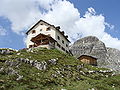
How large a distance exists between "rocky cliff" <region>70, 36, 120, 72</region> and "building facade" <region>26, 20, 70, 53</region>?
23.9 m

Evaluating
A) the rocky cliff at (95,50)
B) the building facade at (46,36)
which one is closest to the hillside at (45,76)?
the building facade at (46,36)

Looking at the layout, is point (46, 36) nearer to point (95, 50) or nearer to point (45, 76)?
point (45, 76)

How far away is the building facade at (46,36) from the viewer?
68.6 meters

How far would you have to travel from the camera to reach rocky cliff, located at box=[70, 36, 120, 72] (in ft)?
312

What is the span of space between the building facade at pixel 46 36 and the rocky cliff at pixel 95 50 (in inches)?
939

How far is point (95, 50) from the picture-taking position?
338 ft

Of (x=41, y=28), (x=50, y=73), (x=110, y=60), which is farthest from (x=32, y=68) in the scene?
(x=110, y=60)

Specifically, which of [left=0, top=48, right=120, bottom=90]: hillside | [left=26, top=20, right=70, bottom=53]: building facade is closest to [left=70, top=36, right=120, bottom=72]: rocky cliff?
[left=26, top=20, right=70, bottom=53]: building facade

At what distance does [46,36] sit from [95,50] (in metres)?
42.4

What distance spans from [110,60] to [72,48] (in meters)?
25.4

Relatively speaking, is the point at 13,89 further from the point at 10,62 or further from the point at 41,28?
the point at 41,28

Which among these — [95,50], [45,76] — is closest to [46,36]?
[45,76]

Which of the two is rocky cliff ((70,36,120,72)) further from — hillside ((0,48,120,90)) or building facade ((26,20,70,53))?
hillside ((0,48,120,90))

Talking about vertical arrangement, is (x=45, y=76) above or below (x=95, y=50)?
below
